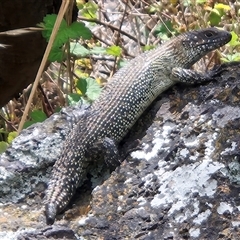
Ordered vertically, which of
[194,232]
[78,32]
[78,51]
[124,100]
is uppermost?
[78,32]

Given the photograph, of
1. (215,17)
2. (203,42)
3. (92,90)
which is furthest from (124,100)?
(215,17)

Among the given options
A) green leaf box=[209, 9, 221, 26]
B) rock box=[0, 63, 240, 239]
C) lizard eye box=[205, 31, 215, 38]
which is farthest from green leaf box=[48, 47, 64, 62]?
green leaf box=[209, 9, 221, 26]

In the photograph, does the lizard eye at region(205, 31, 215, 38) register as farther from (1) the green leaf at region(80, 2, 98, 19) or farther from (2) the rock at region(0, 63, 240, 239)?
(1) the green leaf at region(80, 2, 98, 19)

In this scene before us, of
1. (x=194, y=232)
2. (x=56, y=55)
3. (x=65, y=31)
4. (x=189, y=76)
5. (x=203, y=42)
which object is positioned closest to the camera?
(x=194, y=232)

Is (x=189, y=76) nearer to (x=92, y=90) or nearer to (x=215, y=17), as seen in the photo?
(x=92, y=90)

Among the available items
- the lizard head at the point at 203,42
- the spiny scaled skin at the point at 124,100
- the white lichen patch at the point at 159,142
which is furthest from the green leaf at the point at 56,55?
the white lichen patch at the point at 159,142

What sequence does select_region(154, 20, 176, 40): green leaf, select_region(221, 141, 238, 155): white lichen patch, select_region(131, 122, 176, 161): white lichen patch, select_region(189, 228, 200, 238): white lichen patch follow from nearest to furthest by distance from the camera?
select_region(189, 228, 200, 238): white lichen patch → select_region(221, 141, 238, 155): white lichen patch → select_region(131, 122, 176, 161): white lichen patch → select_region(154, 20, 176, 40): green leaf

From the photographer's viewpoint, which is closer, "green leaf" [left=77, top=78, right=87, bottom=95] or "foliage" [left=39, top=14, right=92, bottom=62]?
"foliage" [left=39, top=14, right=92, bottom=62]
